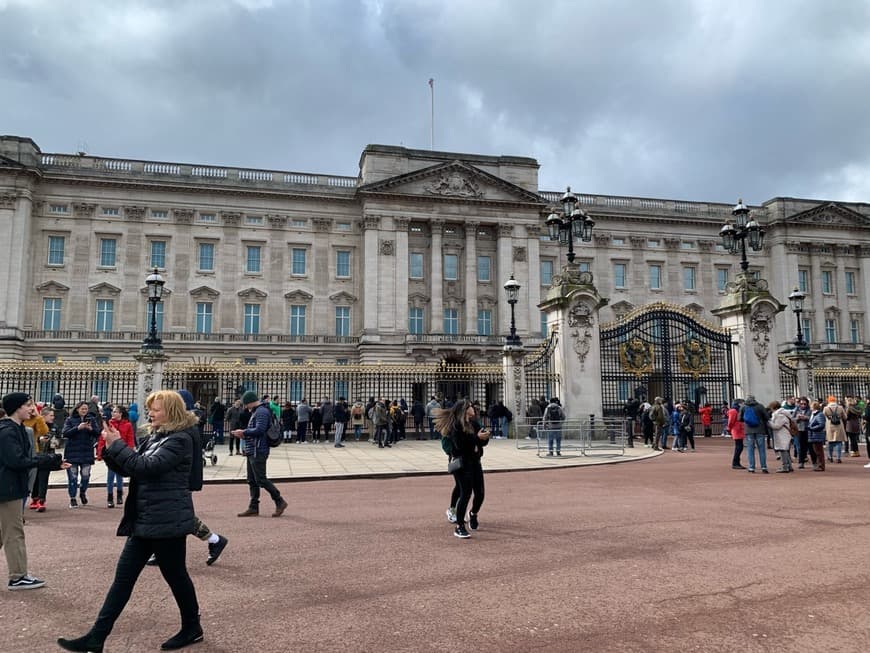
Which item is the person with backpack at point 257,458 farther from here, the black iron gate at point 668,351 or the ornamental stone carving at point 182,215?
the ornamental stone carving at point 182,215

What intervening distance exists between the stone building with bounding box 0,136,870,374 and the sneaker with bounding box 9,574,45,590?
41262 millimetres

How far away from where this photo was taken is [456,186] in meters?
50.8

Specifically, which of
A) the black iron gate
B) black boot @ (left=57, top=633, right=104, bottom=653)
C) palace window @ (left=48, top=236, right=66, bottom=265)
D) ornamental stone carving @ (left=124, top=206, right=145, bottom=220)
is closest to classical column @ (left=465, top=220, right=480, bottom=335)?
ornamental stone carving @ (left=124, top=206, right=145, bottom=220)

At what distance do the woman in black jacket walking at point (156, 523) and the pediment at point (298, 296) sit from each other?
45451mm

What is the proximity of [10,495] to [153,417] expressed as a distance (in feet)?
7.69

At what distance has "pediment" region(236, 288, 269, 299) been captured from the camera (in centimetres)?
4838

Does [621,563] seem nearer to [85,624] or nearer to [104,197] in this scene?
[85,624]

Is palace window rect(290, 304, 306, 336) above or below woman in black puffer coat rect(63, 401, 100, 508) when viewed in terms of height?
above

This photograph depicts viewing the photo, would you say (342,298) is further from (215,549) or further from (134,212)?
(215,549)

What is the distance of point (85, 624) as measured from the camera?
199 inches

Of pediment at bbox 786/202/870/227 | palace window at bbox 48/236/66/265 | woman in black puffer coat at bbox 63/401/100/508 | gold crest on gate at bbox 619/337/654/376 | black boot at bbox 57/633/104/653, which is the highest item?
pediment at bbox 786/202/870/227

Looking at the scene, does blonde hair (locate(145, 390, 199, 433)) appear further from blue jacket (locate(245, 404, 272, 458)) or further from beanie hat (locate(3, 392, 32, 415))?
blue jacket (locate(245, 404, 272, 458))

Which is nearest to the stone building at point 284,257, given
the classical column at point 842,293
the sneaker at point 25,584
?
the classical column at point 842,293

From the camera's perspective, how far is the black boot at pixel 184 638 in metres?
4.48
